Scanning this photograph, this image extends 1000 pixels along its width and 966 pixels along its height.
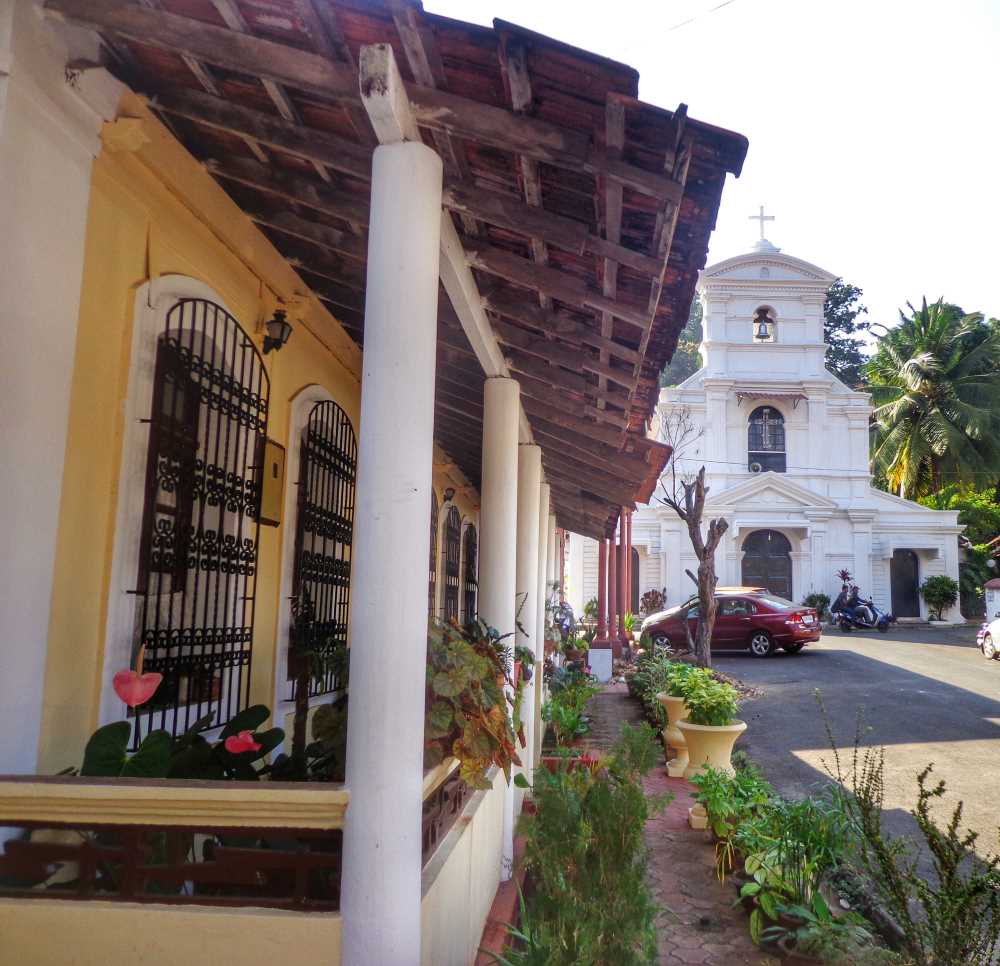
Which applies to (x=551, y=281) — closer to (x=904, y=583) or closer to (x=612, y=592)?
(x=612, y=592)

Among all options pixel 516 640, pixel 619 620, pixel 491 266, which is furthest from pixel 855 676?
pixel 491 266

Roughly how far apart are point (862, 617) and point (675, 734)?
18.3 m

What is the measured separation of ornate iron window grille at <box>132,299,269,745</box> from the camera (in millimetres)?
3238

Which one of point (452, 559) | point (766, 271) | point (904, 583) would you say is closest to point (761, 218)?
point (766, 271)

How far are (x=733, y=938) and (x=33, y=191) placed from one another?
430cm

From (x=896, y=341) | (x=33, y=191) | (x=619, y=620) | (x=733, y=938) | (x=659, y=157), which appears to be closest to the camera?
(x=659, y=157)

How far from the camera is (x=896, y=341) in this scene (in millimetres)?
32219

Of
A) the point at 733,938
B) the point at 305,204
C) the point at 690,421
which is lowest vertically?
the point at 733,938

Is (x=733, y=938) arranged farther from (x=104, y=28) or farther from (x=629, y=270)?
(x=104, y=28)

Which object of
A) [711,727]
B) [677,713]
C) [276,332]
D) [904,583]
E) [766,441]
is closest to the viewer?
[276,332]

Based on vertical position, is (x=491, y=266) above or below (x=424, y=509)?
above

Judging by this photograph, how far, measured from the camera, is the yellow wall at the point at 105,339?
264cm

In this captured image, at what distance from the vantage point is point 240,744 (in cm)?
266

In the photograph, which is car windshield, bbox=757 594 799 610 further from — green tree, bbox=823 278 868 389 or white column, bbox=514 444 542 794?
green tree, bbox=823 278 868 389
